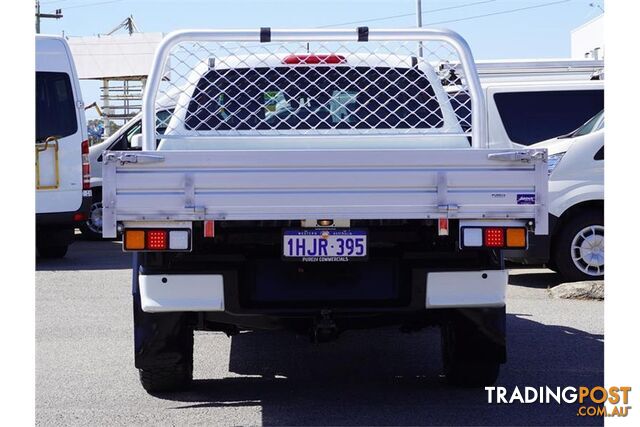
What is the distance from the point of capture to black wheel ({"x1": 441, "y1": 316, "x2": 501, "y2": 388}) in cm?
582

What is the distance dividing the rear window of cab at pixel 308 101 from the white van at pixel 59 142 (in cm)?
632

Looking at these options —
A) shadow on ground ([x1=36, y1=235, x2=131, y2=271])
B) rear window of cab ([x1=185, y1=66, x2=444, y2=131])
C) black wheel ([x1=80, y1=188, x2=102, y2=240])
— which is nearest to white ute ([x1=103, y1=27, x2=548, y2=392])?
rear window of cab ([x1=185, y1=66, x2=444, y2=131])

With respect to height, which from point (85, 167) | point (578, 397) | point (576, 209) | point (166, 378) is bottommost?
point (578, 397)

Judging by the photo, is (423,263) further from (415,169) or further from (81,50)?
(81,50)

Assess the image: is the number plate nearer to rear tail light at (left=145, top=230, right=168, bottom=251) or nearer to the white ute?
the white ute

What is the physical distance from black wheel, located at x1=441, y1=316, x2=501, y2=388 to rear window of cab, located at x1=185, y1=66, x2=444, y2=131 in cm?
165

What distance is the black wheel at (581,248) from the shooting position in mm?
Answer: 10125

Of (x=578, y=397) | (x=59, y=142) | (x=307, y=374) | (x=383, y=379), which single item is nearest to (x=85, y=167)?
(x=59, y=142)

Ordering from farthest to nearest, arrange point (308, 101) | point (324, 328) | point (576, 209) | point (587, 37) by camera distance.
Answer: point (587, 37)
point (576, 209)
point (308, 101)
point (324, 328)

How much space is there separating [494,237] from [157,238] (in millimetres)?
1693

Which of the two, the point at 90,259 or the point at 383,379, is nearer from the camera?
the point at 383,379

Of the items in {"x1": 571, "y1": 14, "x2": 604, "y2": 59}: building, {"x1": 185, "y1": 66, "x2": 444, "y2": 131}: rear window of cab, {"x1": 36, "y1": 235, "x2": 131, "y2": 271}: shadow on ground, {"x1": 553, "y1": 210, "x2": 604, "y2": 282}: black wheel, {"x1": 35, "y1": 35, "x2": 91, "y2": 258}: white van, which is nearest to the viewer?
{"x1": 185, "y1": 66, "x2": 444, "y2": 131}: rear window of cab

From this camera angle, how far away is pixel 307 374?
21.9 feet

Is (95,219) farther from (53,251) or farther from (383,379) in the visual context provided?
(383,379)
